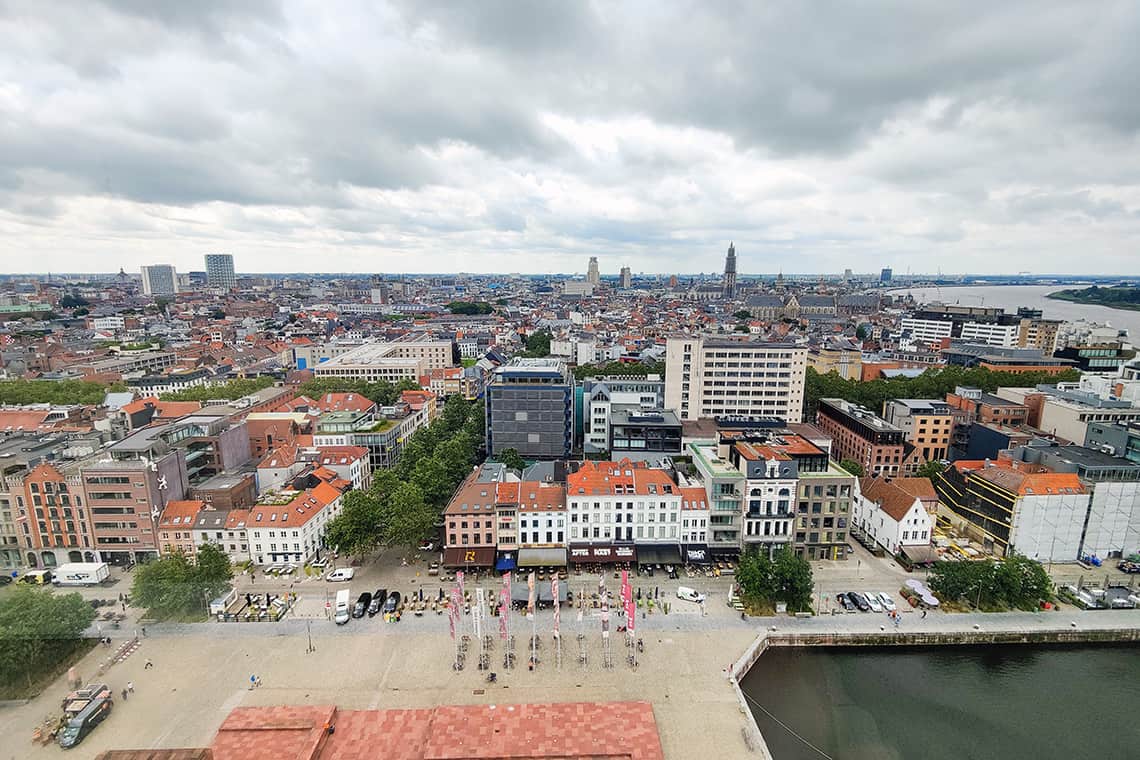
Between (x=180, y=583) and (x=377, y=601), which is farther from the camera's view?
(x=377, y=601)

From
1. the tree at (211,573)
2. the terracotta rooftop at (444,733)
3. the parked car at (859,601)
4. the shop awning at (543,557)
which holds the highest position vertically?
the tree at (211,573)

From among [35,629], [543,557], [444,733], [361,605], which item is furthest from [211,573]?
[543,557]

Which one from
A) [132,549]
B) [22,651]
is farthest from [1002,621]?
[132,549]

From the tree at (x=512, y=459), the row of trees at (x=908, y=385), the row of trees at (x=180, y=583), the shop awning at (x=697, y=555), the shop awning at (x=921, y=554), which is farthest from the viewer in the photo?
the row of trees at (x=908, y=385)

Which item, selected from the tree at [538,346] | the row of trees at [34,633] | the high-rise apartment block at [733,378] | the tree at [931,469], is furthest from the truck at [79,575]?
the tree at [538,346]

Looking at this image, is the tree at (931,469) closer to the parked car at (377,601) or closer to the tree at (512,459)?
the tree at (512,459)

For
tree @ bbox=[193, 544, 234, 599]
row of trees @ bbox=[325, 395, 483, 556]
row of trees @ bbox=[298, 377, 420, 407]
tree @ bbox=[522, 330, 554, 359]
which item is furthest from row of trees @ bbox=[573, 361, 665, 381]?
tree @ bbox=[193, 544, 234, 599]

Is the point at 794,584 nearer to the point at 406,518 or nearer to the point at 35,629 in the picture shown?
the point at 406,518
